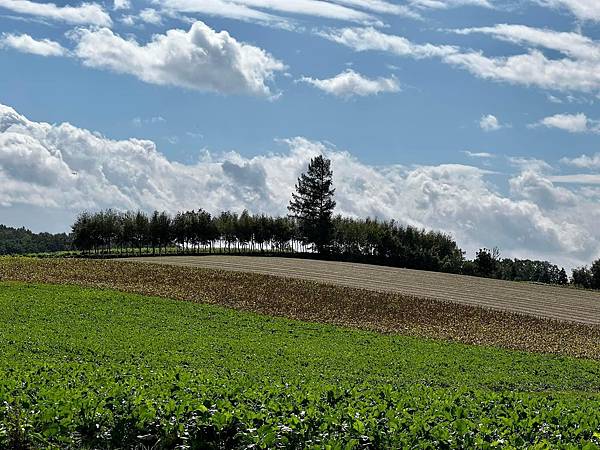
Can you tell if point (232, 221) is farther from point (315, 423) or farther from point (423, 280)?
point (315, 423)

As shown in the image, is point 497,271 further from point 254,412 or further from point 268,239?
point 254,412

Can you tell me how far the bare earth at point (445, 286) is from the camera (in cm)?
6159

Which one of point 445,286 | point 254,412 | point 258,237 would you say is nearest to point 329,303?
point 445,286

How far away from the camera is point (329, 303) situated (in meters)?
51.6

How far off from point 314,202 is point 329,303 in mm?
65925

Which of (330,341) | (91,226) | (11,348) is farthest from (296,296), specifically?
(91,226)

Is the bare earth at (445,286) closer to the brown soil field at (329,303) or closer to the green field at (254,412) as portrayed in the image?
the brown soil field at (329,303)

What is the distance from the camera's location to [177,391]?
452 inches

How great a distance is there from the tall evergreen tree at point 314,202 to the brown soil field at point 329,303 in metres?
49.4

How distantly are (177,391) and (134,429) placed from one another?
4.33 ft

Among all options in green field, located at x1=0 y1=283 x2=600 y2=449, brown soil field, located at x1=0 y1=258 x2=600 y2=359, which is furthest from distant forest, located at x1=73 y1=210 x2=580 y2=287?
green field, located at x1=0 y1=283 x2=600 y2=449

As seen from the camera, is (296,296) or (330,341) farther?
(296,296)

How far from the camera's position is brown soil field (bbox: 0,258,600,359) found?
44125 millimetres

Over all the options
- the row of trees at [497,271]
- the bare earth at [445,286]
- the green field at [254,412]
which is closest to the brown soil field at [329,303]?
the bare earth at [445,286]
